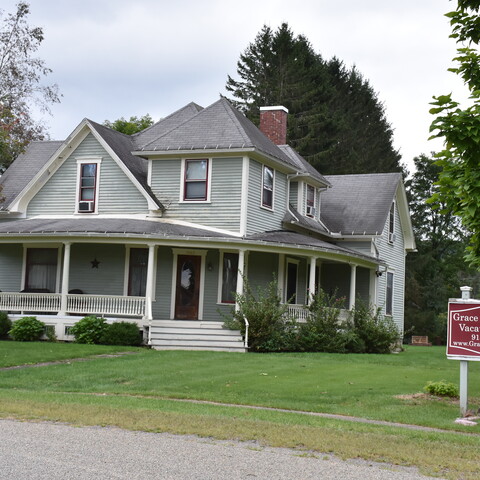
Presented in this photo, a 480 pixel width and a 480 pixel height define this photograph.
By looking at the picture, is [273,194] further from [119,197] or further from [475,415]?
[475,415]

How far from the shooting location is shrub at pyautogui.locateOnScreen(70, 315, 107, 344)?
21.3m

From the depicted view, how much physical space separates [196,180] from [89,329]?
605 cm

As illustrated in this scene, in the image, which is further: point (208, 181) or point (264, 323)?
point (208, 181)

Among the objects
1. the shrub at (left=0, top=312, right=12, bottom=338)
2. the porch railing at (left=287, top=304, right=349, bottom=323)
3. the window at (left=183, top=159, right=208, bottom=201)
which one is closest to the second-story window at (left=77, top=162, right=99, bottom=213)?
the window at (left=183, top=159, right=208, bottom=201)

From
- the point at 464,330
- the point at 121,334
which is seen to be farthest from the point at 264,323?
the point at 464,330

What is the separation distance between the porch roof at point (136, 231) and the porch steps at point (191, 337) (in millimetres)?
2650

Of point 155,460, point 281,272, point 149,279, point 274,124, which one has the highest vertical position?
point 274,124

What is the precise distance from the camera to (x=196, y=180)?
2400 cm

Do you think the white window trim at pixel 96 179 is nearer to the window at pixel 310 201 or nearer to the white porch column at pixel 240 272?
the white porch column at pixel 240 272

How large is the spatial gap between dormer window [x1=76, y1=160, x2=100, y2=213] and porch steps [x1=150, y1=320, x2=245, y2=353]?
5557 mm

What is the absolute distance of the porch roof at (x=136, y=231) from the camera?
71.4ft

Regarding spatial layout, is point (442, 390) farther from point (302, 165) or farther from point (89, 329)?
point (302, 165)

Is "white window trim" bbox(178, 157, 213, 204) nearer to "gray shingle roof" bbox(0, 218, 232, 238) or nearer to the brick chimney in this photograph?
"gray shingle roof" bbox(0, 218, 232, 238)

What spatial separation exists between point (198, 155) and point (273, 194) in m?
3.08
